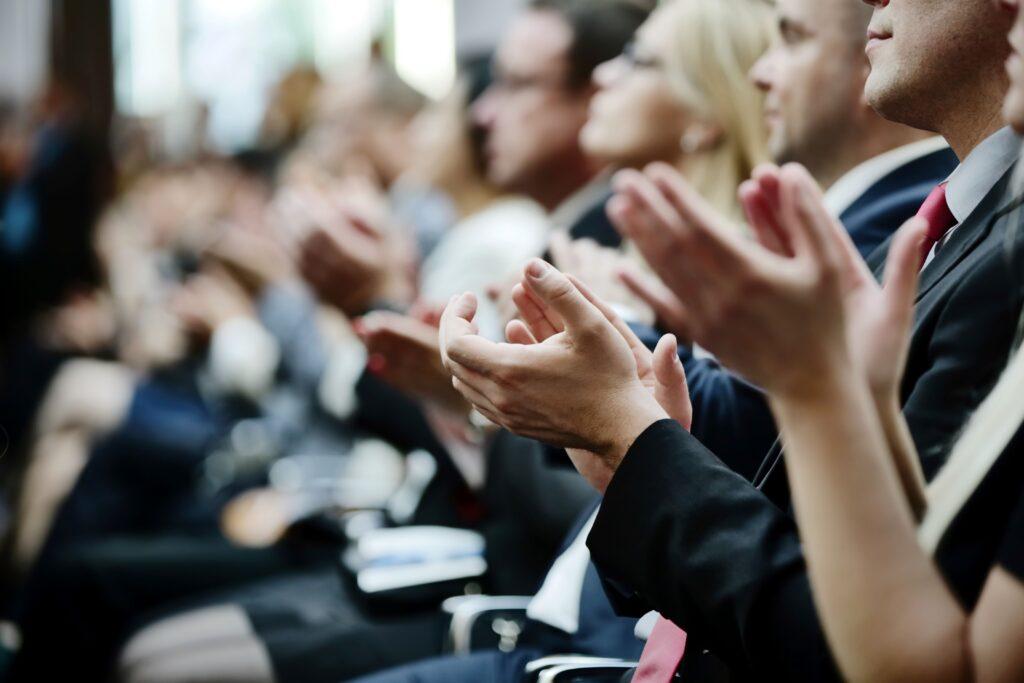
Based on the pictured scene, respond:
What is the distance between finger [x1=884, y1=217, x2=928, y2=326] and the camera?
0.67 meters

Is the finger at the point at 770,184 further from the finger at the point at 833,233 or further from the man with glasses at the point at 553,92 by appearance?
the man with glasses at the point at 553,92

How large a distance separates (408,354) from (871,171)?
73 centimetres

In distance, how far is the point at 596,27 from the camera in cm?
224

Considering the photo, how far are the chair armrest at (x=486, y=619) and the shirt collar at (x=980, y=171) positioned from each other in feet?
2.78

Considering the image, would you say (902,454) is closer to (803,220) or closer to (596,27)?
(803,220)

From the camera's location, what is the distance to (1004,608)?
644 millimetres

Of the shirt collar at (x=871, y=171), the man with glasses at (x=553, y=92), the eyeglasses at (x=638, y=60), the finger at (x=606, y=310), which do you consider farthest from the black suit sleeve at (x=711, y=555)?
the man with glasses at (x=553, y=92)

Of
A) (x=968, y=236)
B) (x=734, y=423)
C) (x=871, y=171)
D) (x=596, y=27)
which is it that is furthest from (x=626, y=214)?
(x=596, y=27)

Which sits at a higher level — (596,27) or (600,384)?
(596,27)

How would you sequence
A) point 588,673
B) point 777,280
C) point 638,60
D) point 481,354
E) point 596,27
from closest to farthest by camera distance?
point 777,280 → point 481,354 → point 588,673 → point 638,60 → point 596,27

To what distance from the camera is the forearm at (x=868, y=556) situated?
0.66 metres

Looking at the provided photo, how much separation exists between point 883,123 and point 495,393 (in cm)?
64

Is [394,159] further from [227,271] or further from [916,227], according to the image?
[916,227]

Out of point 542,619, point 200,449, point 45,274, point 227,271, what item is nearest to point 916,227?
point 542,619
